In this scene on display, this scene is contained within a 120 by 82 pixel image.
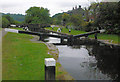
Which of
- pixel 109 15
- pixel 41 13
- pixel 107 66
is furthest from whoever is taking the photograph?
pixel 41 13

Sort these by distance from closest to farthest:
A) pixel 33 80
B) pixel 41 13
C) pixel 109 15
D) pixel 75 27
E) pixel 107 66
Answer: pixel 33 80, pixel 107 66, pixel 109 15, pixel 75 27, pixel 41 13

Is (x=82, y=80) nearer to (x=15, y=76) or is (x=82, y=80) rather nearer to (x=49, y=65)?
(x=49, y=65)

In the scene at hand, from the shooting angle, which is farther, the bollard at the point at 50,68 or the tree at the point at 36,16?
Answer: the tree at the point at 36,16

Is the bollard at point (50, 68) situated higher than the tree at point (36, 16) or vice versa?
the tree at point (36, 16)

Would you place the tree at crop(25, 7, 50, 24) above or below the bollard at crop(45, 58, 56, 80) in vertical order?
above

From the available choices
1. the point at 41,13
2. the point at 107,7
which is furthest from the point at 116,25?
the point at 41,13

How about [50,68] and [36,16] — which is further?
[36,16]

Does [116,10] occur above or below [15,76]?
above

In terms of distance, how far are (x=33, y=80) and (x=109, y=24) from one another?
2655 cm

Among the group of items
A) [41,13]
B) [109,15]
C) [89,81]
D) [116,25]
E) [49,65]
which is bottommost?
[89,81]

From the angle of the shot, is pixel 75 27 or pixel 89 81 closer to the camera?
pixel 89 81

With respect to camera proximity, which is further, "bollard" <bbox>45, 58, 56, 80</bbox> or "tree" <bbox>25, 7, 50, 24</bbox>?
"tree" <bbox>25, 7, 50, 24</bbox>

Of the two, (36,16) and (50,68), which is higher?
(36,16)

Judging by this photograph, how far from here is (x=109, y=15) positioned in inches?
1129
